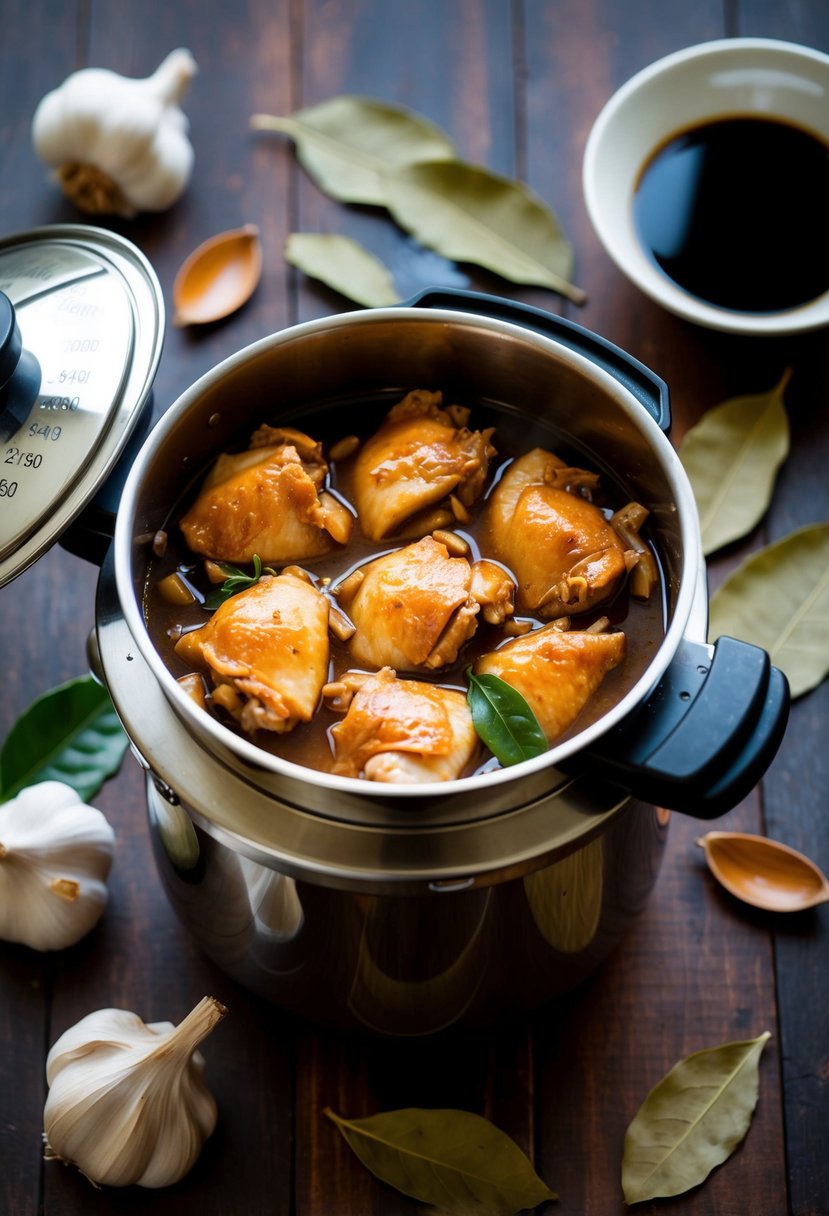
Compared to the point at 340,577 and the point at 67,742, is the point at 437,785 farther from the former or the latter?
the point at 67,742

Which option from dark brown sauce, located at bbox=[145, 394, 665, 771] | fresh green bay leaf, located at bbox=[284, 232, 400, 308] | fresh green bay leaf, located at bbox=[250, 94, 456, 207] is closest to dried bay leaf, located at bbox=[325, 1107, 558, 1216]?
dark brown sauce, located at bbox=[145, 394, 665, 771]

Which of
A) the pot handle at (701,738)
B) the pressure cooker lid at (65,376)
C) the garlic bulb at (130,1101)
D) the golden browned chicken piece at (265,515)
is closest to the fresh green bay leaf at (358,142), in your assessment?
the pressure cooker lid at (65,376)

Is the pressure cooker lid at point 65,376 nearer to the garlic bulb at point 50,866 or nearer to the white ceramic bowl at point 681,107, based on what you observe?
the garlic bulb at point 50,866

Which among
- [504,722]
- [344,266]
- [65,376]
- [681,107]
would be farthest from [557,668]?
[681,107]

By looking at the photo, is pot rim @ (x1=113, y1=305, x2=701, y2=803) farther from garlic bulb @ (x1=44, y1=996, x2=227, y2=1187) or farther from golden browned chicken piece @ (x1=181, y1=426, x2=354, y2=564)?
garlic bulb @ (x1=44, y1=996, x2=227, y2=1187)

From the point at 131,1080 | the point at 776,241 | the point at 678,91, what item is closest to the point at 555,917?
the point at 131,1080

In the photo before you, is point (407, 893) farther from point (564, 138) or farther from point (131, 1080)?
point (564, 138)

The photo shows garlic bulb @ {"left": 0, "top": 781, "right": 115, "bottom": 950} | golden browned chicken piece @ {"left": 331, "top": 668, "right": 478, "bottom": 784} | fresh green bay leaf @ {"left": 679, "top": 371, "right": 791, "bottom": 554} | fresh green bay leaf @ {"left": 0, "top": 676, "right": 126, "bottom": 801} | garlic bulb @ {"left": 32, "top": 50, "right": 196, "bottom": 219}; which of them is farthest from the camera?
garlic bulb @ {"left": 32, "top": 50, "right": 196, "bottom": 219}
